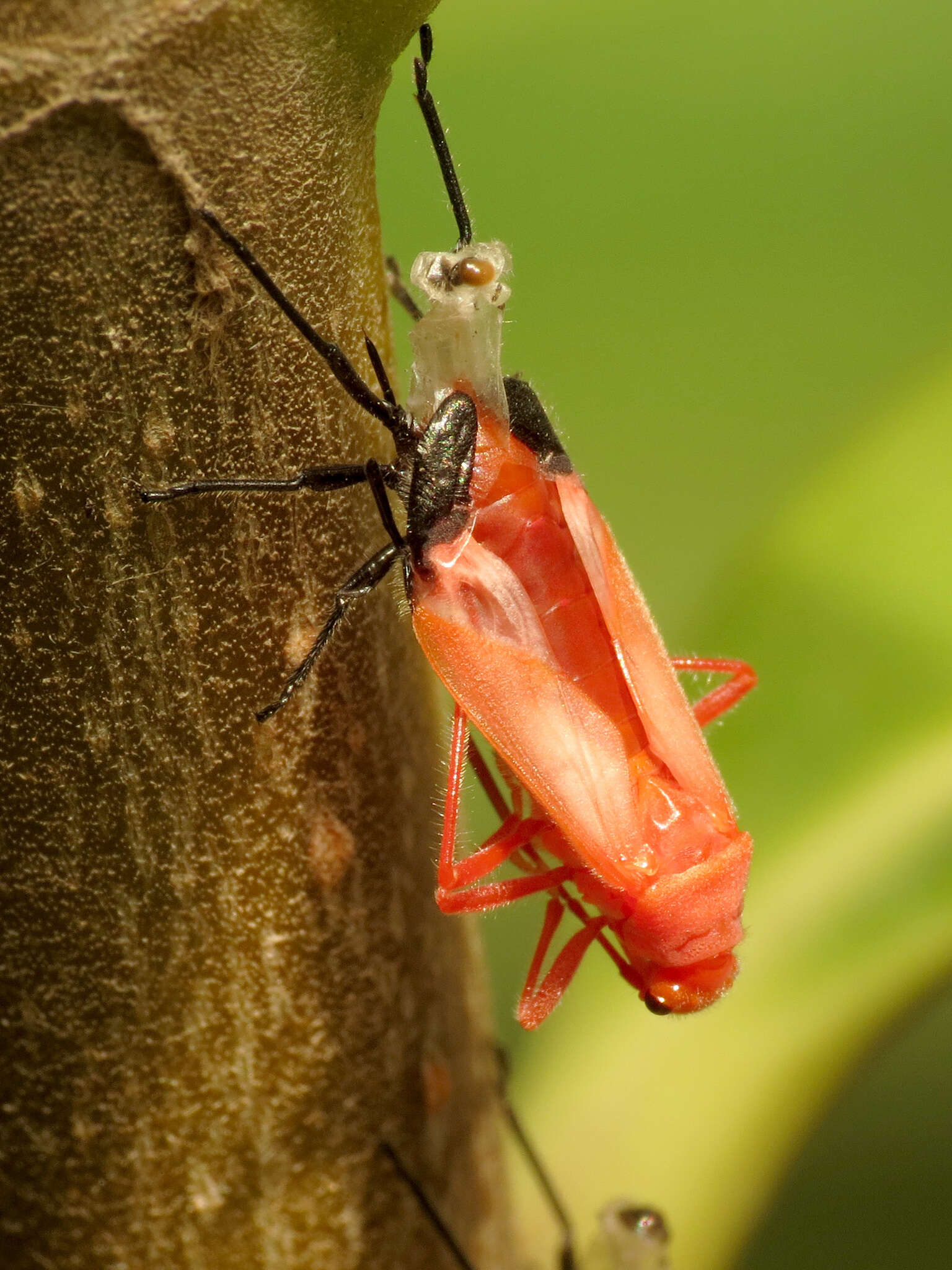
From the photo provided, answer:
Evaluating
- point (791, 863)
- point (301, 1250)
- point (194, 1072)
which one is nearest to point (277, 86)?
point (194, 1072)

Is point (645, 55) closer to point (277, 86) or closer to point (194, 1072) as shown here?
point (277, 86)

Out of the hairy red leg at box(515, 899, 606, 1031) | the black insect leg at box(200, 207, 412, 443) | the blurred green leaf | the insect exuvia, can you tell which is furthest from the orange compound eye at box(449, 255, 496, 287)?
the hairy red leg at box(515, 899, 606, 1031)

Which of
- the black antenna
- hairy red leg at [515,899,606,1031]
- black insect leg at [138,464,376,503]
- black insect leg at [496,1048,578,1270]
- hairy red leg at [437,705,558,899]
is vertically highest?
the black antenna

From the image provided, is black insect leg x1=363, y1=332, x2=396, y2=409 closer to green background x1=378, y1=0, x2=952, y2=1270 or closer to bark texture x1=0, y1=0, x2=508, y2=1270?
bark texture x1=0, y1=0, x2=508, y2=1270

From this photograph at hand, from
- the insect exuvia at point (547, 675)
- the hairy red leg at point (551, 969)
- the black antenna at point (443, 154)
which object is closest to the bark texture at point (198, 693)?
the insect exuvia at point (547, 675)

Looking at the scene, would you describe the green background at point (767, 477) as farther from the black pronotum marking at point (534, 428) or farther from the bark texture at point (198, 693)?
the bark texture at point (198, 693)

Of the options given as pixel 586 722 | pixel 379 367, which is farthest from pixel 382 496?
pixel 586 722

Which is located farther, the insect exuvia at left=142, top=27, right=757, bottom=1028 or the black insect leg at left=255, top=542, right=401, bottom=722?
the insect exuvia at left=142, top=27, right=757, bottom=1028
